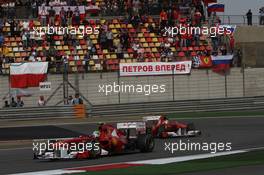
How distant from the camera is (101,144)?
1884cm

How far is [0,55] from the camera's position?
37781mm

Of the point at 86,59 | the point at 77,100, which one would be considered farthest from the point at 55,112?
the point at 86,59

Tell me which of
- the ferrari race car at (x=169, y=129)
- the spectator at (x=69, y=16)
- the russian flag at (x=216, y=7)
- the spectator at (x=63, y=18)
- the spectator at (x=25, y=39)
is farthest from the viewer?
the russian flag at (x=216, y=7)

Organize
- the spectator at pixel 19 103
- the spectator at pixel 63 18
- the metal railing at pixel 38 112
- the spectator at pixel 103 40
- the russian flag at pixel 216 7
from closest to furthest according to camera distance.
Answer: the metal railing at pixel 38 112
the spectator at pixel 19 103
the spectator at pixel 103 40
the spectator at pixel 63 18
the russian flag at pixel 216 7

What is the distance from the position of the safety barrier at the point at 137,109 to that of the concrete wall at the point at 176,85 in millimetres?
1623

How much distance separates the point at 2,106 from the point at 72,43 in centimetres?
535

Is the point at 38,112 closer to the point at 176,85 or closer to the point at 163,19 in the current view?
the point at 176,85

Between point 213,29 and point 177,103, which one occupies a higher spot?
point 213,29

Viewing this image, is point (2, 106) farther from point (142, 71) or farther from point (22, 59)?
point (142, 71)

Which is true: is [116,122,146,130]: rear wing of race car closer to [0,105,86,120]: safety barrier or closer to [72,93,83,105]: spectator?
[0,105,86,120]: safety barrier

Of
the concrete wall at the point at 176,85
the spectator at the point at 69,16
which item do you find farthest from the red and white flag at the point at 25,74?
the spectator at the point at 69,16

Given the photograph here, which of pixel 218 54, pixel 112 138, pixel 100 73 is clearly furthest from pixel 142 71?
pixel 112 138

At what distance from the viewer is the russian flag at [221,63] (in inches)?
1559

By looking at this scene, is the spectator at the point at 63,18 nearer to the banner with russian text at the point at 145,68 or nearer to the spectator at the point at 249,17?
the banner with russian text at the point at 145,68
